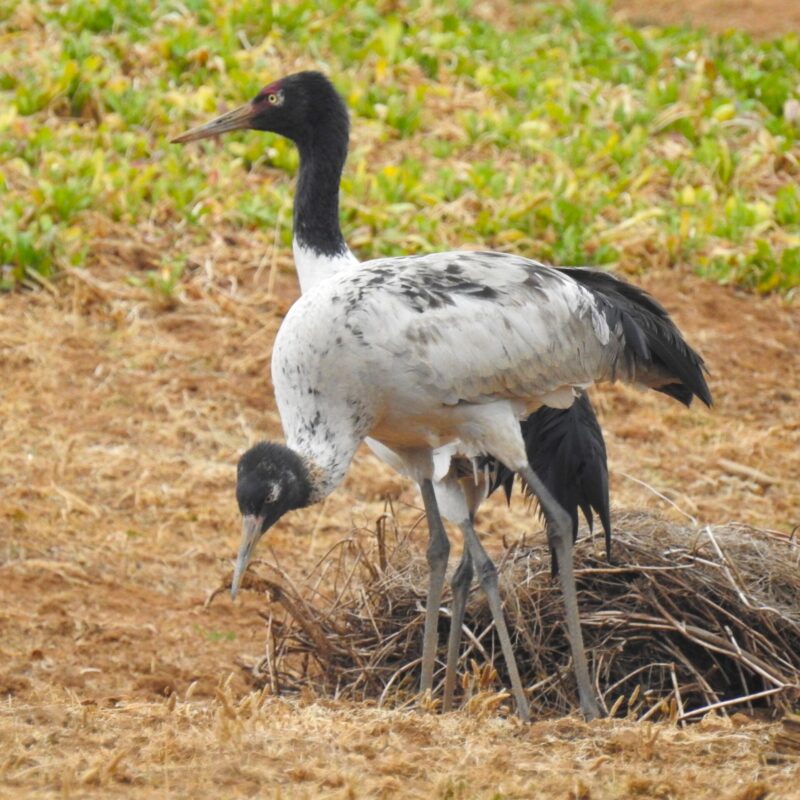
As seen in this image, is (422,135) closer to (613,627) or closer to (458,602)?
(458,602)

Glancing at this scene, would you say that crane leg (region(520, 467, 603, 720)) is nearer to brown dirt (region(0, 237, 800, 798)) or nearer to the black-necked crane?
the black-necked crane

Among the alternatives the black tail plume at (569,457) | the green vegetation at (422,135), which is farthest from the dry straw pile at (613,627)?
the green vegetation at (422,135)

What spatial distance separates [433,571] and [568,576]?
557 mm

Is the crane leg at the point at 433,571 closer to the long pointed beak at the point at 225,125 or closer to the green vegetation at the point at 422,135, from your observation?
the long pointed beak at the point at 225,125

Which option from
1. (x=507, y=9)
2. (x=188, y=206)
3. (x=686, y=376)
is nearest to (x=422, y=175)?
(x=188, y=206)

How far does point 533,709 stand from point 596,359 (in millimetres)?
1235

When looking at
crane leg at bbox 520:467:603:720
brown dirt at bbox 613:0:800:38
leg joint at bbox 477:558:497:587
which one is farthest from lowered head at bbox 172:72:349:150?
brown dirt at bbox 613:0:800:38

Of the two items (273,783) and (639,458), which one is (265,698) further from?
(639,458)

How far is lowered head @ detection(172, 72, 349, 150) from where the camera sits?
6.63 meters

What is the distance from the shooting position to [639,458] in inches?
327

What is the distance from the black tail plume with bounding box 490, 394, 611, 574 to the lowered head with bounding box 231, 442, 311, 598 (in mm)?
1149

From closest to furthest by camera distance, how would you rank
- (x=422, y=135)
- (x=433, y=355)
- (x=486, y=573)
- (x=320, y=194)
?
(x=433, y=355), (x=486, y=573), (x=320, y=194), (x=422, y=135)

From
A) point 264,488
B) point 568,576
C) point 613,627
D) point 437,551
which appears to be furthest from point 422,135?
point 264,488

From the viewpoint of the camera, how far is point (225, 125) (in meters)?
6.88
